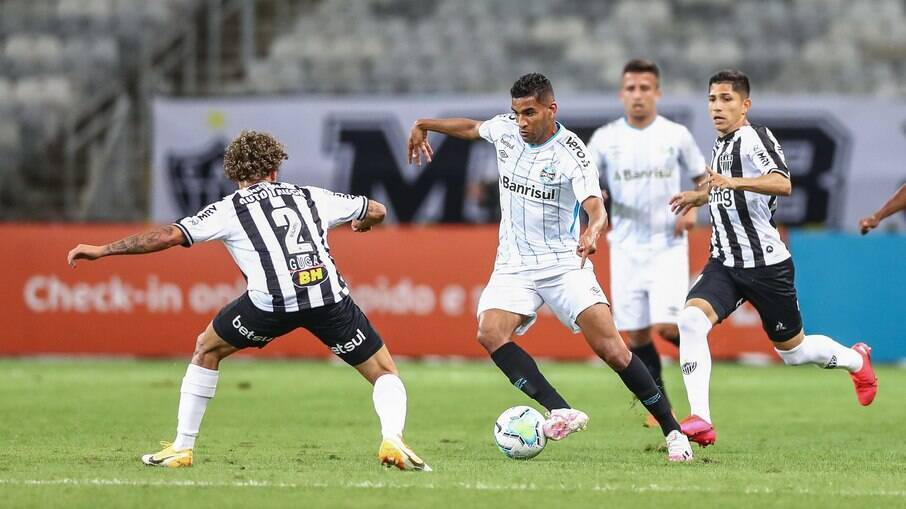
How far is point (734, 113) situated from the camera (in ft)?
30.0

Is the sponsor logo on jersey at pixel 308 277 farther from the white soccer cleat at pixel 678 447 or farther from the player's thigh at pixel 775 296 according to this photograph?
the player's thigh at pixel 775 296

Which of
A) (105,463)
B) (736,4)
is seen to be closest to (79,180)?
(736,4)

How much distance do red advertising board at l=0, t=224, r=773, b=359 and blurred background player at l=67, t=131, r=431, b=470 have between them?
367 inches

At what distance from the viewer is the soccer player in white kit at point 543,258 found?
8.42 m

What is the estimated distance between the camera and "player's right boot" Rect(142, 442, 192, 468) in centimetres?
795

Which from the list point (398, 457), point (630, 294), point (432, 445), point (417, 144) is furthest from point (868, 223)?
point (398, 457)

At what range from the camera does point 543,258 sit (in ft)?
28.4

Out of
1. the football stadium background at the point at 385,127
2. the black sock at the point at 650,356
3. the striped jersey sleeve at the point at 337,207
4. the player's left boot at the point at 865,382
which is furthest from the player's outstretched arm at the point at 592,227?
the football stadium background at the point at 385,127

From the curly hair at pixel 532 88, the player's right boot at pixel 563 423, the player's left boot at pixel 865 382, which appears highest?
the curly hair at pixel 532 88

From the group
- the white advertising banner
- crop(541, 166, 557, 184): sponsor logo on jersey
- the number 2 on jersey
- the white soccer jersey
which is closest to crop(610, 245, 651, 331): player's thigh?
the white soccer jersey

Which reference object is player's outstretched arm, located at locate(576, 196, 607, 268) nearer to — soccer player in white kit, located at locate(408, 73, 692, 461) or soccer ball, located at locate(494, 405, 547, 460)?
soccer player in white kit, located at locate(408, 73, 692, 461)

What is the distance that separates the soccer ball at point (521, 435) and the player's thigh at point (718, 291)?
4.34ft

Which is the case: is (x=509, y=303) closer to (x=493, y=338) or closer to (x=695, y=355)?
(x=493, y=338)

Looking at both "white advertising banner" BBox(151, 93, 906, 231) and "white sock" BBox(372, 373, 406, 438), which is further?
"white advertising banner" BBox(151, 93, 906, 231)
